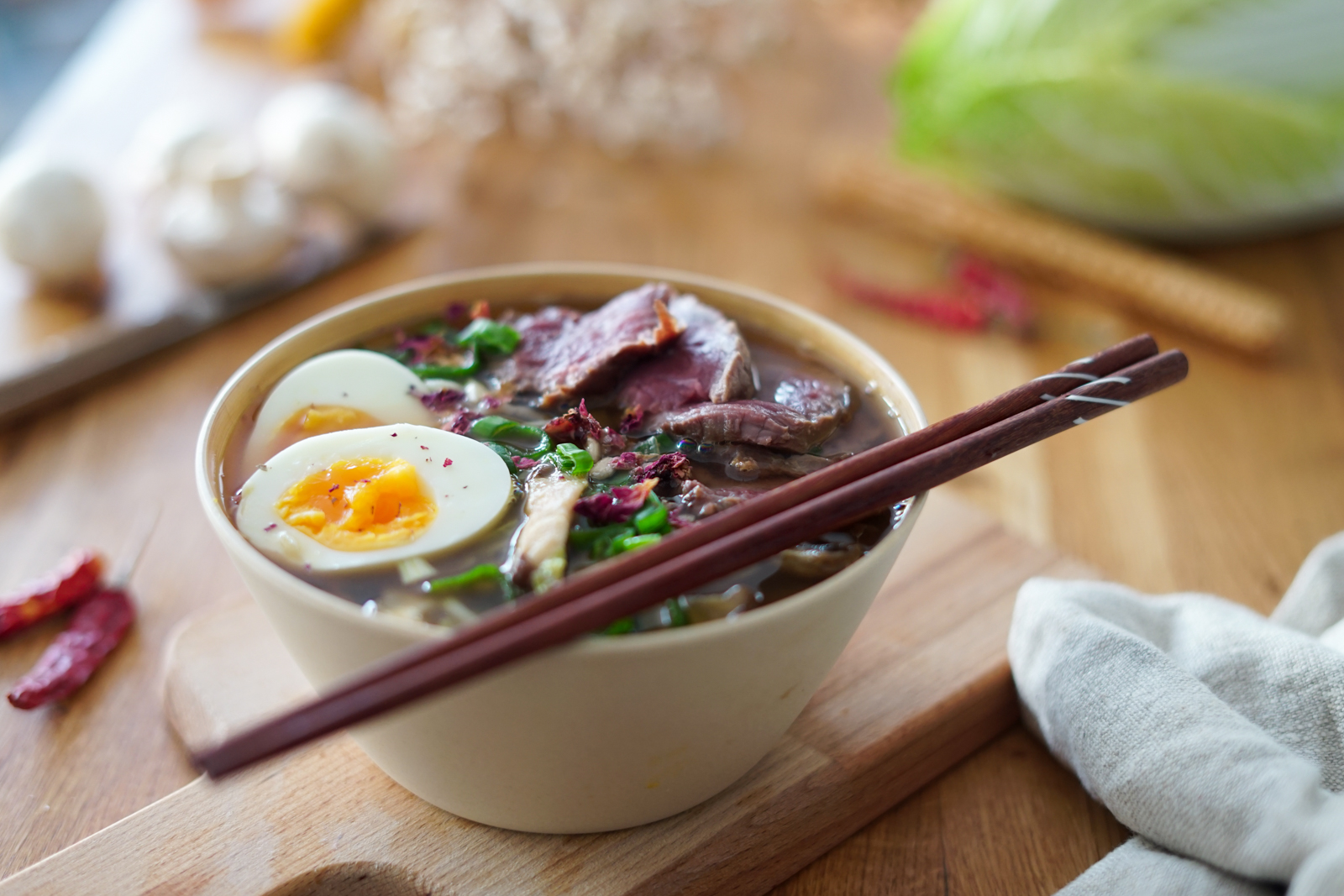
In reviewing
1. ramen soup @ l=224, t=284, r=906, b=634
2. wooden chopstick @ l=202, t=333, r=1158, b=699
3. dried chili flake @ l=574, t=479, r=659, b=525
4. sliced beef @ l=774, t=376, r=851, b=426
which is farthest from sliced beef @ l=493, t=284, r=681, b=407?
wooden chopstick @ l=202, t=333, r=1158, b=699

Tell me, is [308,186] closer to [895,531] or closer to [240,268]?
[240,268]

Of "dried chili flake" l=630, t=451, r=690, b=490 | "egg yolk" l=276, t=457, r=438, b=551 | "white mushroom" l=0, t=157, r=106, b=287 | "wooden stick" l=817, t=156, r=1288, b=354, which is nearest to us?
"egg yolk" l=276, t=457, r=438, b=551

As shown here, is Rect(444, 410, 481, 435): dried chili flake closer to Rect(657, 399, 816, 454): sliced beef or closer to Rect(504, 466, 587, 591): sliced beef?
Rect(504, 466, 587, 591): sliced beef

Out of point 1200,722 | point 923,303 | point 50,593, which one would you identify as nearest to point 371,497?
point 50,593

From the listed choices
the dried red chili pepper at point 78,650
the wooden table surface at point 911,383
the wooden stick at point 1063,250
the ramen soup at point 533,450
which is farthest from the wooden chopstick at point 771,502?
the wooden stick at point 1063,250

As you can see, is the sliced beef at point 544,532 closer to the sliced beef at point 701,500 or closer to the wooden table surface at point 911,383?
the sliced beef at point 701,500
